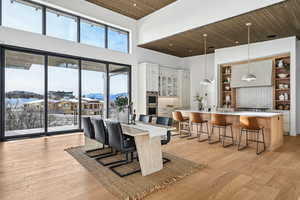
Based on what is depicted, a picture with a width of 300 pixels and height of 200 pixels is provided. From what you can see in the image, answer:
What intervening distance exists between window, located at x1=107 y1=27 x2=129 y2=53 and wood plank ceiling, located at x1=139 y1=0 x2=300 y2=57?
0.79m

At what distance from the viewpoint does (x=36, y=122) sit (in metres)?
5.23

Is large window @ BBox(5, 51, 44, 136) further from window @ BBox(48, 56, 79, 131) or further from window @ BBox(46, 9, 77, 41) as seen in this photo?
window @ BBox(46, 9, 77, 41)

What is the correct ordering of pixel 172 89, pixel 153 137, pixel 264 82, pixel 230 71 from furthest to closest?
1. pixel 172 89
2. pixel 230 71
3. pixel 264 82
4. pixel 153 137

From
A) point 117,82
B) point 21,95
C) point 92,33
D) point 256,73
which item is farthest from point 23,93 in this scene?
point 256,73

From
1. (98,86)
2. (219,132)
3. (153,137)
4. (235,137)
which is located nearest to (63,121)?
(98,86)

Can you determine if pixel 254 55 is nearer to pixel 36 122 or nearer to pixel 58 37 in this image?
pixel 58 37

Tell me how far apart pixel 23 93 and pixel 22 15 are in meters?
2.19

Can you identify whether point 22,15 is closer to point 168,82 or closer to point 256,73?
point 168,82

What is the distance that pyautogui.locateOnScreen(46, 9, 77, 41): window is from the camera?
5332 millimetres

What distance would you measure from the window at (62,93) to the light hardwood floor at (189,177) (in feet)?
4.95

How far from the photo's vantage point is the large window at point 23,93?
4793mm

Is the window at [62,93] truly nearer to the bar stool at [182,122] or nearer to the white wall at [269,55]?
the bar stool at [182,122]

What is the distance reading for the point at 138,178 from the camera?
264 centimetres

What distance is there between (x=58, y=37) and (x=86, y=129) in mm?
3381
